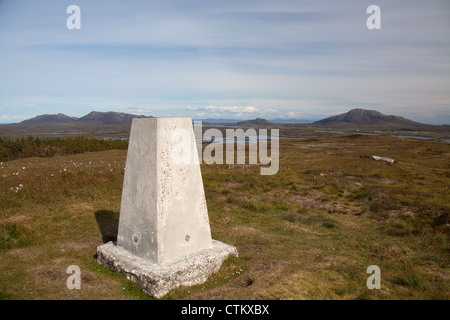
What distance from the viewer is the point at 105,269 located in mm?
8648

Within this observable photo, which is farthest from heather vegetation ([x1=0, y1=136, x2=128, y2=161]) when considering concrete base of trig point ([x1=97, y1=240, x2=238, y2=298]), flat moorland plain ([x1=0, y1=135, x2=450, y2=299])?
concrete base of trig point ([x1=97, y1=240, x2=238, y2=298])

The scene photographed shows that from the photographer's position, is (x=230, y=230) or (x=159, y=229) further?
(x=230, y=230)

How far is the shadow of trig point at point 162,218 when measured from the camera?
7766 millimetres

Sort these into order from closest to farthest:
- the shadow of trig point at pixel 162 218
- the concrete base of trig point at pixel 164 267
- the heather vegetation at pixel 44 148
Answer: the concrete base of trig point at pixel 164 267
the shadow of trig point at pixel 162 218
the heather vegetation at pixel 44 148

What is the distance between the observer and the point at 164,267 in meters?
7.71

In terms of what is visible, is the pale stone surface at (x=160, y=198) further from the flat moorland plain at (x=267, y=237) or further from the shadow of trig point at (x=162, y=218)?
the flat moorland plain at (x=267, y=237)

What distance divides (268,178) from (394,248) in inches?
603

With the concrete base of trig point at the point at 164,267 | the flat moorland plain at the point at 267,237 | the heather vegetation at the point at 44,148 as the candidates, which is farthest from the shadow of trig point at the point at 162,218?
the heather vegetation at the point at 44,148

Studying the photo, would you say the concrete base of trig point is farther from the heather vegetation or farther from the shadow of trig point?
the heather vegetation

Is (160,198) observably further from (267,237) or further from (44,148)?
(44,148)

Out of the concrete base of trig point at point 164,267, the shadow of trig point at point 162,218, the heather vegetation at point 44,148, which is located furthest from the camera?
the heather vegetation at point 44,148

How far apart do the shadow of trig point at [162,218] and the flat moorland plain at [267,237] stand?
39cm
